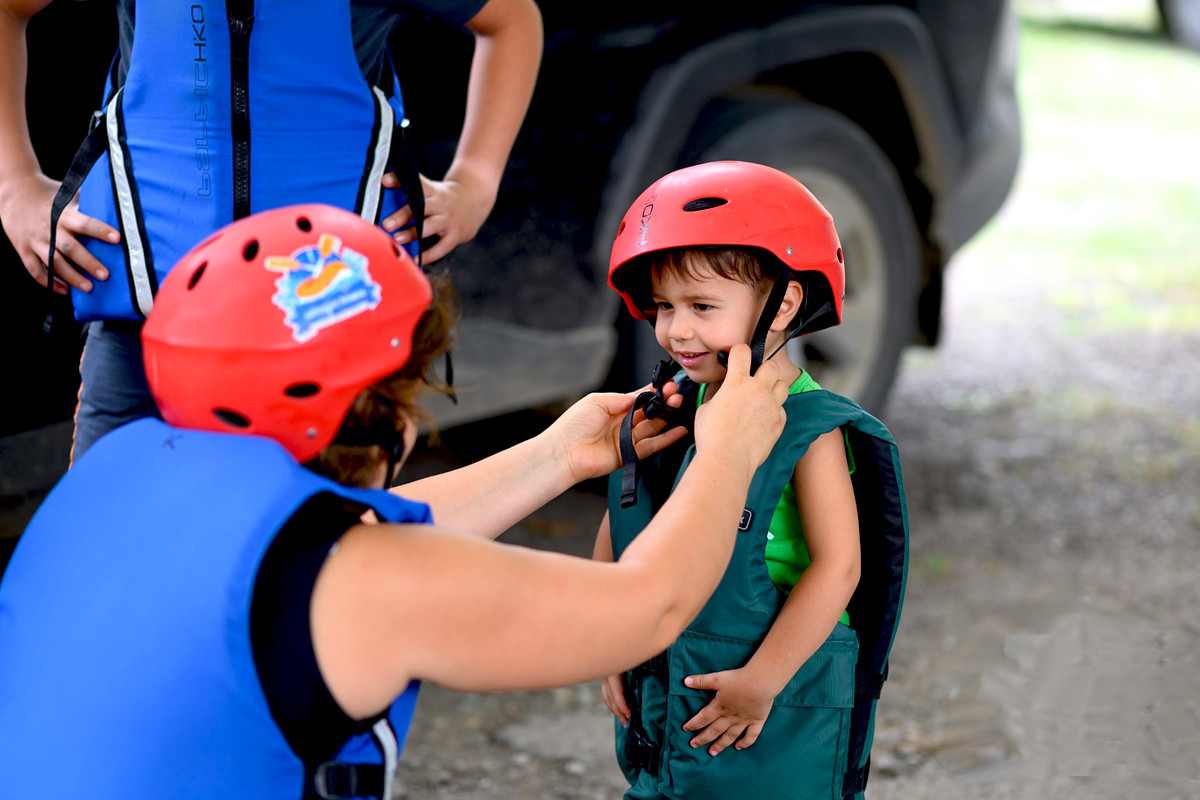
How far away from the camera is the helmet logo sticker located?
1.40 metres

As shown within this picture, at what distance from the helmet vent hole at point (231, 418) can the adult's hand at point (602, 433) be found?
0.76m

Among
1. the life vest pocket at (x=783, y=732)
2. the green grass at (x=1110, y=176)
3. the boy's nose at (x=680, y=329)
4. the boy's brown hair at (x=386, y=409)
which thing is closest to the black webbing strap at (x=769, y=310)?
the boy's nose at (x=680, y=329)

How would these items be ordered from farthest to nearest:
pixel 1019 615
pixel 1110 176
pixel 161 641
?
pixel 1110 176 < pixel 1019 615 < pixel 161 641

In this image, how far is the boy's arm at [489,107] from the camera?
2.41m

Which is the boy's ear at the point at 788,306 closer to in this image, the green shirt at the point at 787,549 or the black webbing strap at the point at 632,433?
the green shirt at the point at 787,549

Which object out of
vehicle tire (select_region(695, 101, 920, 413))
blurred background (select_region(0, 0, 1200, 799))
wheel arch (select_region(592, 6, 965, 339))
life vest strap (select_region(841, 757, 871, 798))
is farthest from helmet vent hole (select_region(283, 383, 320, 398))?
vehicle tire (select_region(695, 101, 920, 413))

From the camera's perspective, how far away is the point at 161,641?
4.31ft

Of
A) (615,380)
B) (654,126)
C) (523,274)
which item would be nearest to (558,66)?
(654,126)

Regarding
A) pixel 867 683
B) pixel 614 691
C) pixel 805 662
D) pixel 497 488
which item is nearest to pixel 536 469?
pixel 497 488

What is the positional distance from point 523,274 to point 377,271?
6.54ft

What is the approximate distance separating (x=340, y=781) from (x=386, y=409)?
0.44 m

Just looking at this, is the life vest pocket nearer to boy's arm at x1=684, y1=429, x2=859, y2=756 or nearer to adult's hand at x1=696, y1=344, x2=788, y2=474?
boy's arm at x1=684, y1=429, x2=859, y2=756

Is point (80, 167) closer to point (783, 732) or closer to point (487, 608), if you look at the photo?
point (487, 608)

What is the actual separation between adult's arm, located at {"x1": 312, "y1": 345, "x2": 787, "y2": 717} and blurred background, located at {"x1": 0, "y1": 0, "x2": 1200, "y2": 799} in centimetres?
160
